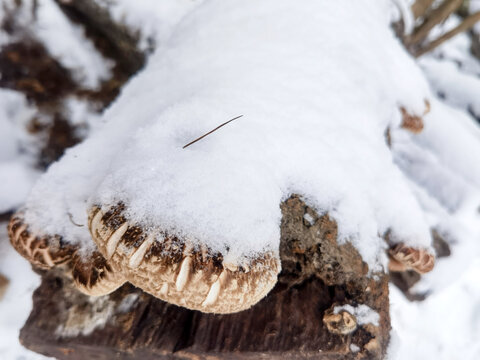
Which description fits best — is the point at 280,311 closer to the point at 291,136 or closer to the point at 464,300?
the point at 291,136

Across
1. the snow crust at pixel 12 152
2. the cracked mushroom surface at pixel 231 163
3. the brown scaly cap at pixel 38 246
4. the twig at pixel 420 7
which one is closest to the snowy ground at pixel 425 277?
the snow crust at pixel 12 152

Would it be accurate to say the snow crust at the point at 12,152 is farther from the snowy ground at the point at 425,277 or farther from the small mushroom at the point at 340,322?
the small mushroom at the point at 340,322

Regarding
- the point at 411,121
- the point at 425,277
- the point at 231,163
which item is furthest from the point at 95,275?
the point at 425,277

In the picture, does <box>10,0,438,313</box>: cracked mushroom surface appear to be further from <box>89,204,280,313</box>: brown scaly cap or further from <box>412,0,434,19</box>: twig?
<box>412,0,434,19</box>: twig

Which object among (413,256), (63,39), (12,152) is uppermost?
(413,256)

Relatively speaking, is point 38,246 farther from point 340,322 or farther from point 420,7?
point 420,7

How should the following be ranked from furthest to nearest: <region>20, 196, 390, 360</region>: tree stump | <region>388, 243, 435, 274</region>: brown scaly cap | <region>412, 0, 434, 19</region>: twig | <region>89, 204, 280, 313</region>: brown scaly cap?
<region>412, 0, 434, 19</region>: twig < <region>388, 243, 435, 274</region>: brown scaly cap < <region>20, 196, 390, 360</region>: tree stump < <region>89, 204, 280, 313</region>: brown scaly cap

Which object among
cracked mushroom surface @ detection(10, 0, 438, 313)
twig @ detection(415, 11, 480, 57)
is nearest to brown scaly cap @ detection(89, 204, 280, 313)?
cracked mushroom surface @ detection(10, 0, 438, 313)
